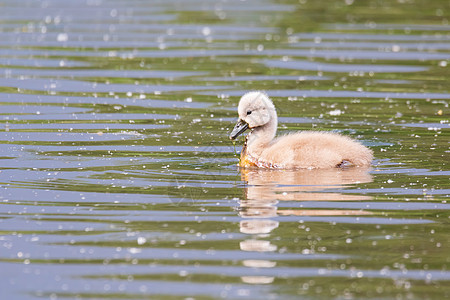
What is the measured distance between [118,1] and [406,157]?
16.8 metres

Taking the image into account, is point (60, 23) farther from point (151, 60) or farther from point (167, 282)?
point (167, 282)

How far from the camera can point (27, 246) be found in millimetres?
7637

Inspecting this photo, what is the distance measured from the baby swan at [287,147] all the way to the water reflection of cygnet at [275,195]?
0.11 metres

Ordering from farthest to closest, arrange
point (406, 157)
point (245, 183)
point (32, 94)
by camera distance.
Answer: point (32, 94)
point (406, 157)
point (245, 183)

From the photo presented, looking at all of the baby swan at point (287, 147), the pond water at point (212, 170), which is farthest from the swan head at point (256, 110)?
the pond water at point (212, 170)

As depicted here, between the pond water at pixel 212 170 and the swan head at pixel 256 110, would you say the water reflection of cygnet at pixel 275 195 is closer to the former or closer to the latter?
the pond water at pixel 212 170

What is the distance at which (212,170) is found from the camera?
10102 millimetres

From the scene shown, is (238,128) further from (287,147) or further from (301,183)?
(301,183)

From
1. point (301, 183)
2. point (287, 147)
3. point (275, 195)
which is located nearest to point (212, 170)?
point (287, 147)

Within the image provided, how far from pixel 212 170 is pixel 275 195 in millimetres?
1240

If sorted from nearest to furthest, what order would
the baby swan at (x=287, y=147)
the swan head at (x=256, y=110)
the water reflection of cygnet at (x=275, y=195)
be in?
the water reflection of cygnet at (x=275, y=195) < the baby swan at (x=287, y=147) < the swan head at (x=256, y=110)

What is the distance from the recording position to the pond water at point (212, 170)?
7031 millimetres

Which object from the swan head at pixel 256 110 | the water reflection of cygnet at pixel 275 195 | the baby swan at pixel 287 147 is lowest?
the water reflection of cygnet at pixel 275 195

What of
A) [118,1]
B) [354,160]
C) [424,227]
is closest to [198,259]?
[424,227]
